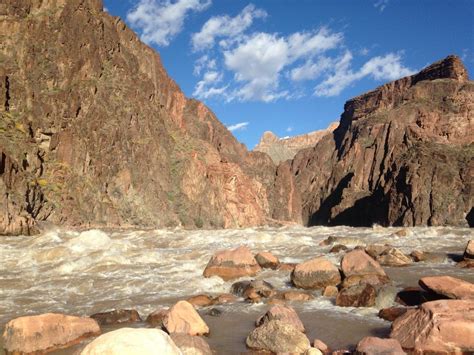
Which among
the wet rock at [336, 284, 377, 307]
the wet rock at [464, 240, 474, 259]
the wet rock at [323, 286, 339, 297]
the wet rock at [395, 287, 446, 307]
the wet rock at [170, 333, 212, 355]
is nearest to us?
the wet rock at [170, 333, 212, 355]

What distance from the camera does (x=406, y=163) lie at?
118 m

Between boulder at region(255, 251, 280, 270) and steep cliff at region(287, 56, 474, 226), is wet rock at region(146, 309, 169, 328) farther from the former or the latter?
steep cliff at region(287, 56, 474, 226)

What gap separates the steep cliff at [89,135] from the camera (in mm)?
52438

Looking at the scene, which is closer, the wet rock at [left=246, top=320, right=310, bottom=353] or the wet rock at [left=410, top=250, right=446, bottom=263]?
the wet rock at [left=246, top=320, right=310, bottom=353]

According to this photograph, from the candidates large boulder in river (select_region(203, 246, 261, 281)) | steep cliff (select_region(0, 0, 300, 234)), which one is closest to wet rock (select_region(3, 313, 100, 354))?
large boulder in river (select_region(203, 246, 261, 281))

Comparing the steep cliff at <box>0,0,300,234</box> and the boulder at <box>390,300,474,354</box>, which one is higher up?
the steep cliff at <box>0,0,300,234</box>

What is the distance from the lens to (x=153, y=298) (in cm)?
1235

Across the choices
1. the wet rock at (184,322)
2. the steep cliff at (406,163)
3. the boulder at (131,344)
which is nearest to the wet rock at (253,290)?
the wet rock at (184,322)

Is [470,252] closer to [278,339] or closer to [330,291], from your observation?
[330,291]

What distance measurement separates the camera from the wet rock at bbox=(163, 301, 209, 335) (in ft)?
28.0

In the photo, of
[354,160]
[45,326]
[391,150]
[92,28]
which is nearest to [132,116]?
[92,28]

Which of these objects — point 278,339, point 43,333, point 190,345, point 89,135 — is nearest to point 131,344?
point 190,345

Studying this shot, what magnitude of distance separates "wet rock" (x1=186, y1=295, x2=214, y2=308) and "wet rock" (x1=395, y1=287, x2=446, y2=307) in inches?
188

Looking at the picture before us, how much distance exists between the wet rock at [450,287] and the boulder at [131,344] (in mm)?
6845
